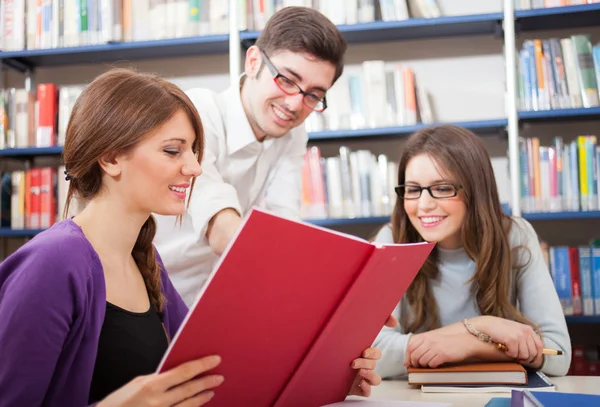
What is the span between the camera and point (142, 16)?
2.95m

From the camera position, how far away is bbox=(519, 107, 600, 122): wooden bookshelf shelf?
2578 millimetres

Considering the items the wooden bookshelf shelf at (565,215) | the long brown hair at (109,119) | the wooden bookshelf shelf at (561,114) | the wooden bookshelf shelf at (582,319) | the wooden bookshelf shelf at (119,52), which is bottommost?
the wooden bookshelf shelf at (582,319)

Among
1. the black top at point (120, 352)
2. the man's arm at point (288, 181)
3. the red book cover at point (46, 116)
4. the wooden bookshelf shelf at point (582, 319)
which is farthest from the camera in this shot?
the red book cover at point (46, 116)

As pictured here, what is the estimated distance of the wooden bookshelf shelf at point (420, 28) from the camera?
271cm

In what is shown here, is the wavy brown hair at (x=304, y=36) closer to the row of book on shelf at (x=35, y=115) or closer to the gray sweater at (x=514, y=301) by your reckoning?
the gray sweater at (x=514, y=301)

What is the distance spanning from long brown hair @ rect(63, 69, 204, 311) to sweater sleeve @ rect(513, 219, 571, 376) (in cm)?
97

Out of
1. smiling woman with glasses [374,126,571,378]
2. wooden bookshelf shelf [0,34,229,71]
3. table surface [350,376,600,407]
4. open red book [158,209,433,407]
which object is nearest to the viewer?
open red book [158,209,433,407]

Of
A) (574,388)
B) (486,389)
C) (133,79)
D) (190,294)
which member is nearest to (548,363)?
(574,388)

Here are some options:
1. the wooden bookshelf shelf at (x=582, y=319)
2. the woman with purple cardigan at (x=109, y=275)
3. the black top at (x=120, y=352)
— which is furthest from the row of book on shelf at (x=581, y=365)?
the black top at (x=120, y=352)

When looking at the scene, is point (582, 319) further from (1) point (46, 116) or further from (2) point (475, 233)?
(1) point (46, 116)

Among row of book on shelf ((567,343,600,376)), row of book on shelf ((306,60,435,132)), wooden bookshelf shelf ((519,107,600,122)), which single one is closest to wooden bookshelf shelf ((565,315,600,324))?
row of book on shelf ((567,343,600,376))

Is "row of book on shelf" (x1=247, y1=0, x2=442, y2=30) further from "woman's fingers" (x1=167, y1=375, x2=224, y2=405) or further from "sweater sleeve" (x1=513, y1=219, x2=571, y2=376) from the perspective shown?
"woman's fingers" (x1=167, y1=375, x2=224, y2=405)

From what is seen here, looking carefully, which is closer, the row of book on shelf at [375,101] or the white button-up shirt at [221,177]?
the white button-up shirt at [221,177]

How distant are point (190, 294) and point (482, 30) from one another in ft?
6.00
